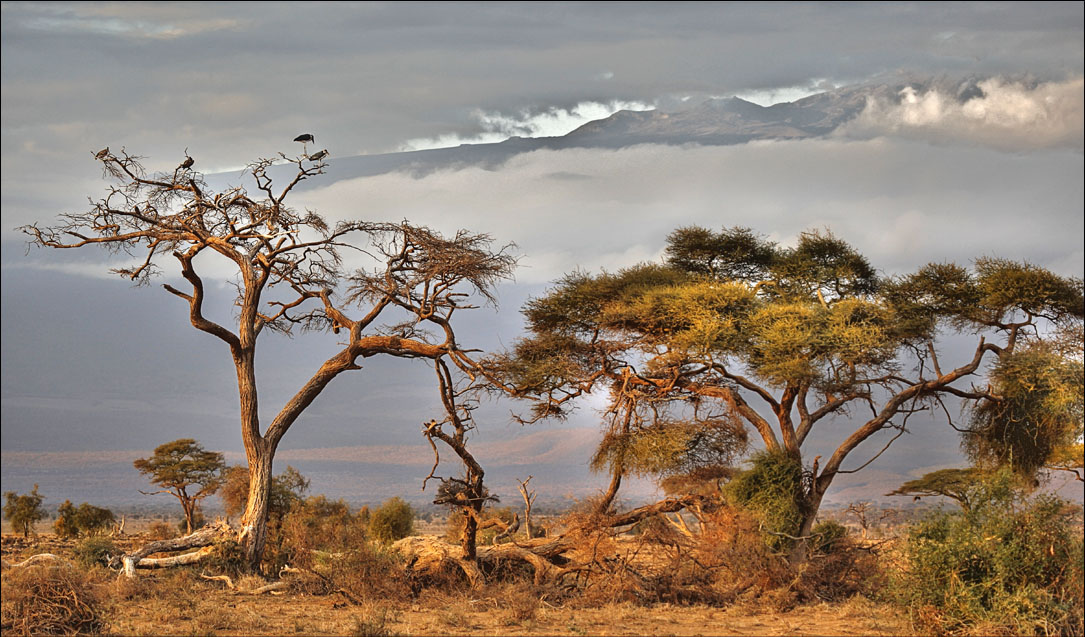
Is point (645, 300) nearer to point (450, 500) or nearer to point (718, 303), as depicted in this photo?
point (718, 303)

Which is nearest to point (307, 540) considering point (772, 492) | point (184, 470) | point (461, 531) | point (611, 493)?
point (461, 531)

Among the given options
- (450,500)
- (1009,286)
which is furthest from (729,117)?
(450,500)

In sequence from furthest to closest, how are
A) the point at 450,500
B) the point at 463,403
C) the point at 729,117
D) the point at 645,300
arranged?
the point at 729,117 < the point at 645,300 < the point at 463,403 < the point at 450,500

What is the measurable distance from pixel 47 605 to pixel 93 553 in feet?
22.2

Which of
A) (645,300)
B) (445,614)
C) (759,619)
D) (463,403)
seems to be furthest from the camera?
(645,300)

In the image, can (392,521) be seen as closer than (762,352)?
No

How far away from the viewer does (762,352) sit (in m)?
17.7

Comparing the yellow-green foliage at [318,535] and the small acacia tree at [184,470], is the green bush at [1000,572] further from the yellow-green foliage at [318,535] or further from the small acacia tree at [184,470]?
the small acacia tree at [184,470]

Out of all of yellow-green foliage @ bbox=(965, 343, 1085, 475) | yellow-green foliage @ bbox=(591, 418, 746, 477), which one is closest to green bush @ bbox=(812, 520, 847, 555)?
yellow-green foliage @ bbox=(591, 418, 746, 477)

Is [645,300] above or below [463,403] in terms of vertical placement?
above

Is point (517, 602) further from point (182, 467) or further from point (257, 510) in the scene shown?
point (182, 467)

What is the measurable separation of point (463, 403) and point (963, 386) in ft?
31.4

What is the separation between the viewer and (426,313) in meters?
18.0

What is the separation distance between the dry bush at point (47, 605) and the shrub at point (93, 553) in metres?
5.72
